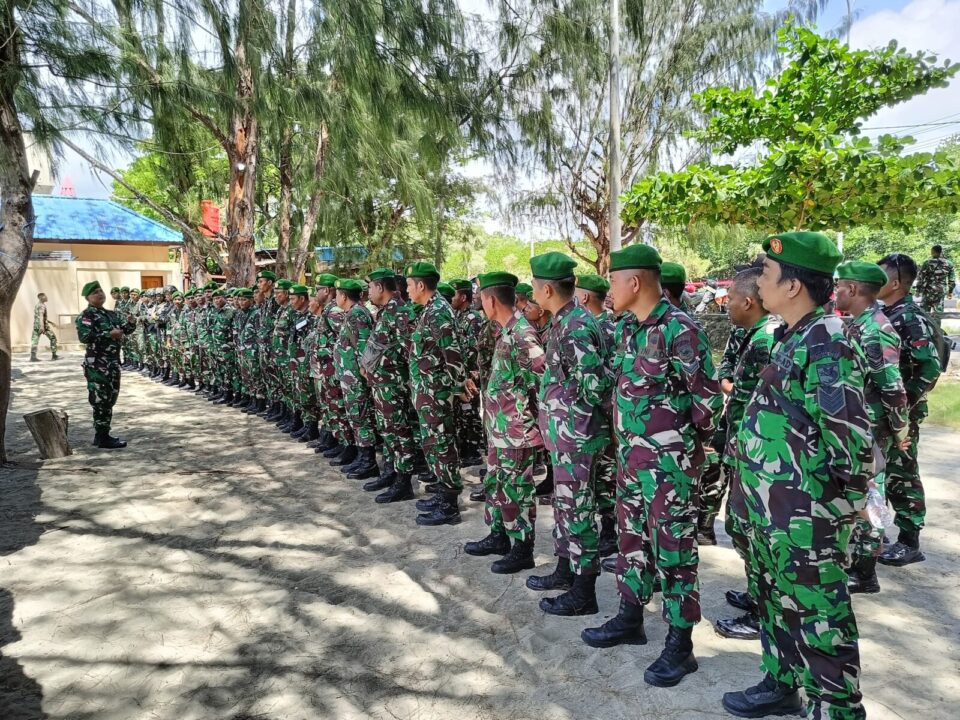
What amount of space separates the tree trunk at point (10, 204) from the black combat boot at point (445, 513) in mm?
4117

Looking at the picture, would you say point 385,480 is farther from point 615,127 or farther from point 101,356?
point 615,127

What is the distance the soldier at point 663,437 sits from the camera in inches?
97.5

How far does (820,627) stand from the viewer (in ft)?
6.40

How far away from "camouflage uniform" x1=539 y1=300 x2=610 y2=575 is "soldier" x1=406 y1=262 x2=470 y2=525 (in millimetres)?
1391

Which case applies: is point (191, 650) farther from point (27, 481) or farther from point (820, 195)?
point (820, 195)

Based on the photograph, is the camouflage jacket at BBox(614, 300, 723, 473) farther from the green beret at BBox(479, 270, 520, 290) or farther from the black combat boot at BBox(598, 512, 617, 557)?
the black combat boot at BBox(598, 512, 617, 557)

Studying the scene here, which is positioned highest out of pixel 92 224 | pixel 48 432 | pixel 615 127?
pixel 92 224

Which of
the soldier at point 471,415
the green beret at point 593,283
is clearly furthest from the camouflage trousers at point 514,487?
the soldier at point 471,415

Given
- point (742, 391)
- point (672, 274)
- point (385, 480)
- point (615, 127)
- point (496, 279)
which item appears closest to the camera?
point (742, 391)

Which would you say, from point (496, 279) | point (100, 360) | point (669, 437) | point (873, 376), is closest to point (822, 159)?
point (873, 376)

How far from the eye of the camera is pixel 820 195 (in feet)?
17.1

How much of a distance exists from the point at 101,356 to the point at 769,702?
6862mm

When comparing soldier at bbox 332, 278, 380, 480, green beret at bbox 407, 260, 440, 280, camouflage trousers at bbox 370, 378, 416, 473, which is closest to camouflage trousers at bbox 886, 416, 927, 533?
green beret at bbox 407, 260, 440, 280

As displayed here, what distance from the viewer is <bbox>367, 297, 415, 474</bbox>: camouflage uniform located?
191 inches
